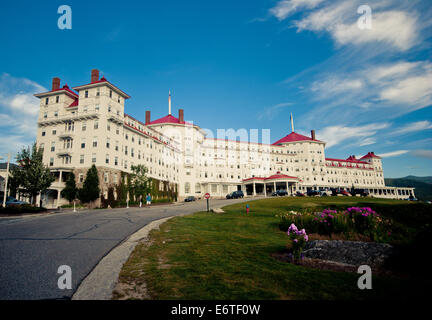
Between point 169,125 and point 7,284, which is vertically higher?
point 169,125

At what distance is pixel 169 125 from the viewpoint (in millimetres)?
68438

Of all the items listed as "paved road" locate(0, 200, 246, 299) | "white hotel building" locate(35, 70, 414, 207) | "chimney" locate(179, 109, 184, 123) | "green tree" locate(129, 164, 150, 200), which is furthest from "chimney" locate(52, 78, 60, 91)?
"paved road" locate(0, 200, 246, 299)

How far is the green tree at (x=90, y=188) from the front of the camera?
39.2 m

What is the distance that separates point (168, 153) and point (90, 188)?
91.9 ft

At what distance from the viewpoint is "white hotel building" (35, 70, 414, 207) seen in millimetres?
43406

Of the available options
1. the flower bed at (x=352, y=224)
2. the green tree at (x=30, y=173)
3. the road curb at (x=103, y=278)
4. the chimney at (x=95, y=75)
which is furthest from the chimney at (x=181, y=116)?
the road curb at (x=103, y=278)

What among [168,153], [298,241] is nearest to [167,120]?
[168,153]

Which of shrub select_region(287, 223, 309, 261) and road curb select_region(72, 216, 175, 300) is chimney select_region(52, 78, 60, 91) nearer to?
road curb select_region(72, 216, 175, 300)

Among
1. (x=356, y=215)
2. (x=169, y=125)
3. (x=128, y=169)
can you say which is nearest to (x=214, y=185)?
(x=169, y=125)

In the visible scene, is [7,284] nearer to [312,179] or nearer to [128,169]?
[128,169]

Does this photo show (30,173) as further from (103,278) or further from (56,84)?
(103,278)

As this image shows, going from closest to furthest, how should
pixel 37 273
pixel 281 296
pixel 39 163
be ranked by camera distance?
pixel 281 296
pixel 37 273
pixel 39 163
